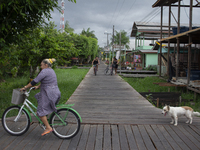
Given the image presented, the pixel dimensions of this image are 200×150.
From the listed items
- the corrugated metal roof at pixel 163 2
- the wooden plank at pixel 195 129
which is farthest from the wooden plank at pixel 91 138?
the corrugated metal roof at pixel 163 2

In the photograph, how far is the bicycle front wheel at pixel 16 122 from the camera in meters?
4.26

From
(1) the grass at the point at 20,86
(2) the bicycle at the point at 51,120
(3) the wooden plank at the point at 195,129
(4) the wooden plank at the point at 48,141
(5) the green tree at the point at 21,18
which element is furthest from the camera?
(1) the grass at the point at 20,86

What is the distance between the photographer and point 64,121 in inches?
166

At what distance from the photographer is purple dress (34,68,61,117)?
3.97 m

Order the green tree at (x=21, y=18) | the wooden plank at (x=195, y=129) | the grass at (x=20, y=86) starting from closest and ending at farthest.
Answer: the wooden plank at (x=195, y=129), the green tree at (x=21, y=18), the grass at (x=20, y=86)

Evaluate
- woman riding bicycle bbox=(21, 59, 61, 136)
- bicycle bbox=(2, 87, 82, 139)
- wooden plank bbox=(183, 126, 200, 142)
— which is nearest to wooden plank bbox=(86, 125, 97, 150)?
bicycle bbox=(2, 87, 82, 139)

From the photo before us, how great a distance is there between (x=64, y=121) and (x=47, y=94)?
26.1 inches

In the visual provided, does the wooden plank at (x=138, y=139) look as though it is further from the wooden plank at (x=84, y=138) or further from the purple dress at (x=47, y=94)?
the purple dress at (x=47, y=94)

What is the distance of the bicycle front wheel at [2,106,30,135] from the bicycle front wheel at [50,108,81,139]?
1.83ft

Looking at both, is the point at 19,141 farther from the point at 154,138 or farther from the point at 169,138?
the point at 169,138

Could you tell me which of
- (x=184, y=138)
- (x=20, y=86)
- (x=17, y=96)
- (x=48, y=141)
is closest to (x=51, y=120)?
(x=48, y=141)

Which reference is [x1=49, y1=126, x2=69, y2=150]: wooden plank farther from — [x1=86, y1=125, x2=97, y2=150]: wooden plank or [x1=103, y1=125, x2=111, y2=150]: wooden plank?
[x1=103, y1=125, x2=111, y2=150]: wooden plank

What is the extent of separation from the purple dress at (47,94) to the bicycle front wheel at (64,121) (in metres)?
0.19

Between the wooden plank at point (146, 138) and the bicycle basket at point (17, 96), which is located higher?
the bicycle basket at point (17, 96)
